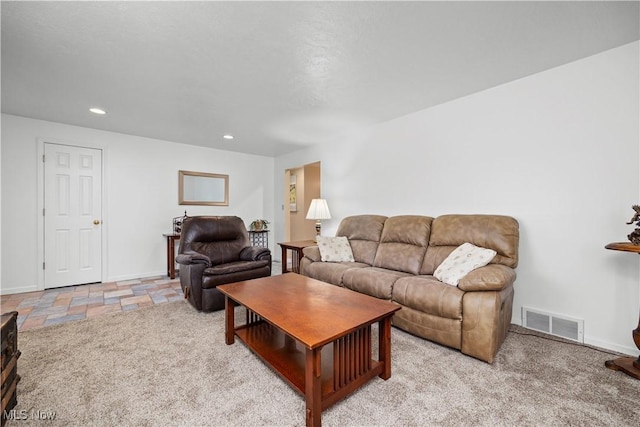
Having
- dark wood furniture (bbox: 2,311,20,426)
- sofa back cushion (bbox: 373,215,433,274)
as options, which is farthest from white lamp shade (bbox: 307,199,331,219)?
dark wood furniture (bbox: 2,311,20,426)

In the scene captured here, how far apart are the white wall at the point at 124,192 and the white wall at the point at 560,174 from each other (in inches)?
145

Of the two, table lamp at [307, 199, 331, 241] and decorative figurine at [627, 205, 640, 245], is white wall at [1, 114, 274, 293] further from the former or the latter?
decorative figurine at [627, 205, 640, 245]

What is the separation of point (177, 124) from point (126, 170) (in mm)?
1317

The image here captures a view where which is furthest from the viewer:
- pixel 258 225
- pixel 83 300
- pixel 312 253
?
pixel 258 225

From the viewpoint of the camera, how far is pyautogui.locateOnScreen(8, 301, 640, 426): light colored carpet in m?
1.38

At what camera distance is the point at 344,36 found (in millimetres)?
1851

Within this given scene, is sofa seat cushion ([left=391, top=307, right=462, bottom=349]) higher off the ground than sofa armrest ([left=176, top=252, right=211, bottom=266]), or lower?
lower

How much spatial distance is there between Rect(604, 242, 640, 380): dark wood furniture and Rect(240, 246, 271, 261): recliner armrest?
3.10 meters

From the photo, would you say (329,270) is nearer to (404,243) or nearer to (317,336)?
(404,243)

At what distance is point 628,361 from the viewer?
1.80 metres

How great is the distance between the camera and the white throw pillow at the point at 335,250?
336cm

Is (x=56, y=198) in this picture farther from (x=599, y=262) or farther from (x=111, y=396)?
(x=599, y=262)

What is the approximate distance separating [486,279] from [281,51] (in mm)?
2275
